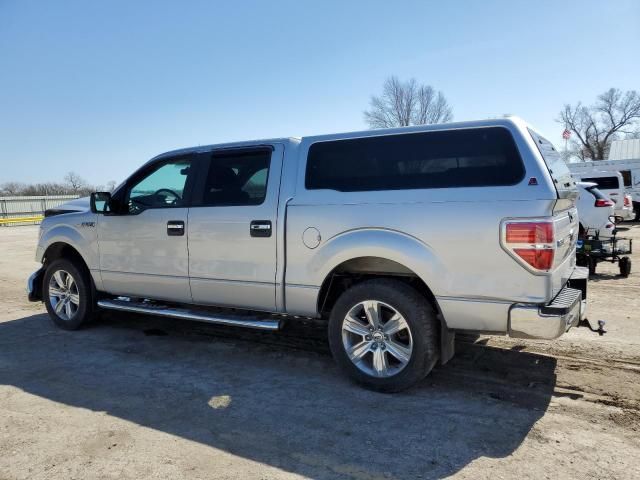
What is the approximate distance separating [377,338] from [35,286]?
4.71 m

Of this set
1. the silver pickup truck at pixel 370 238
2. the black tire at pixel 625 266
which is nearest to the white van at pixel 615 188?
the black tire at pixel 625 266

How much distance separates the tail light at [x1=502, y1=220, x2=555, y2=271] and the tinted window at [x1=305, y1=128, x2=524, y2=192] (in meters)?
0.34

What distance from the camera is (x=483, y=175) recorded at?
3.61 m

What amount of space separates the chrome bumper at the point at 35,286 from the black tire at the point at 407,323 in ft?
14.0

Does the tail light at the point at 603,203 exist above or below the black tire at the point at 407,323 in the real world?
above

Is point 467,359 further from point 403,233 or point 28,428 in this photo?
point 28,428

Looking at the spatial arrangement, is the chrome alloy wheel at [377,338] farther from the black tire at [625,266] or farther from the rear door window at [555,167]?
the black tire at [625,266]

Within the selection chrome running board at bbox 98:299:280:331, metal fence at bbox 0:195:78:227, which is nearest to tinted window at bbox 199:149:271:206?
chrome running board at bbox 98:299:280:331

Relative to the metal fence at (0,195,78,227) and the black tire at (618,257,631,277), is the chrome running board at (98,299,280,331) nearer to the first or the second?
the black tire at (618,257,631,277)

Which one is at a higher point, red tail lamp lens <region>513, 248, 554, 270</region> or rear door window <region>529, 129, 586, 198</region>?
rear door window <region>529, 129, 586, 198</region>

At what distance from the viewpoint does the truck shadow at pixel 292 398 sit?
3100mm

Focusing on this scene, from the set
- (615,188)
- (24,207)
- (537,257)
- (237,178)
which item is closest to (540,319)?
(537,257)

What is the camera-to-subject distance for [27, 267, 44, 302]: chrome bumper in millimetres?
6309

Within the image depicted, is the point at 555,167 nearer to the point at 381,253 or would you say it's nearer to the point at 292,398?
the point at 381,253
